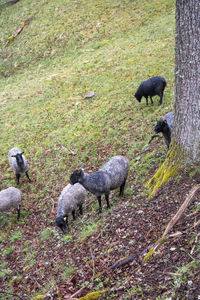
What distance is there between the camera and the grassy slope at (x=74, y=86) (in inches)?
432

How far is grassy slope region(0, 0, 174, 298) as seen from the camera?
10984 millimetres

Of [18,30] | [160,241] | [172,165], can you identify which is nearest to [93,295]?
[160,241]

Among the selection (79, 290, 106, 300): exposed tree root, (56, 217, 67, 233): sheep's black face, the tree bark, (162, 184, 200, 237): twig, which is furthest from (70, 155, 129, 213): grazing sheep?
(79, 290, 106, 300): exposed tree root

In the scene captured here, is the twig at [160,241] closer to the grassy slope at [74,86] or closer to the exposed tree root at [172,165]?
the exposed tree root at [172,165]

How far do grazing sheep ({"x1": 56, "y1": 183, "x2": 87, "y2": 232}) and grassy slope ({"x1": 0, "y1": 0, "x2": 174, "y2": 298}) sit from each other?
55 centimetres

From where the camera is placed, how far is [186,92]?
5652mm

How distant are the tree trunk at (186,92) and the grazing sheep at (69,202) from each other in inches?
119

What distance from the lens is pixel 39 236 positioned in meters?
8.20

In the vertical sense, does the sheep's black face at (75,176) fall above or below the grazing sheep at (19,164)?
above

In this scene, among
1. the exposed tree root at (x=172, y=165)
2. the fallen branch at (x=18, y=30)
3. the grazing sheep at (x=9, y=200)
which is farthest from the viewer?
the fallen branch at (x=18, y=30)

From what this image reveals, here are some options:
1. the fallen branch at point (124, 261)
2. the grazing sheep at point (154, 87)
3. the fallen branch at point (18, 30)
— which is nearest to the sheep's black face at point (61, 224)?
the fallen branch at point (124, 261)

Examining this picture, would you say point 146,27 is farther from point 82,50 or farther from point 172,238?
point 172,238

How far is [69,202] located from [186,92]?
16.3 feet

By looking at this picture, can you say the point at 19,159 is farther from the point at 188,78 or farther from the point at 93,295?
the point at 188,78
